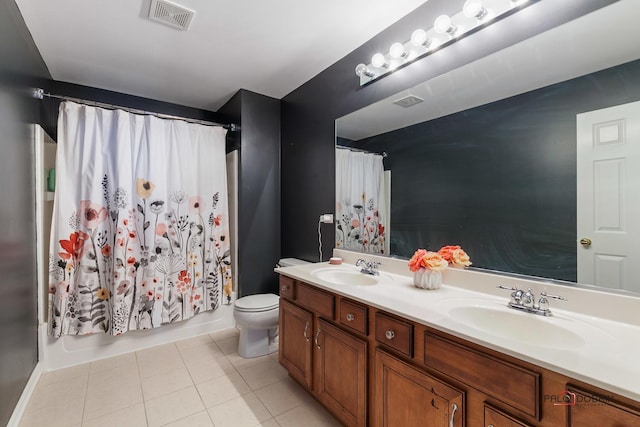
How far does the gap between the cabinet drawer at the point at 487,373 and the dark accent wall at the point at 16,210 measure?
2031 millimetres

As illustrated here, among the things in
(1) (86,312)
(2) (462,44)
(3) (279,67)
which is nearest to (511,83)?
(2) (462,44)

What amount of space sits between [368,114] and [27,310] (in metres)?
2.62

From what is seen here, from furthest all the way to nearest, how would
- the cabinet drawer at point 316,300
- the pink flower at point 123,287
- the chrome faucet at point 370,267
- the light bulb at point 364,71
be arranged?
the pink flower at point 123,287 < the light bulb at point 364,71 < the chrome faucet at point 370,267 < the cabinet drawer at point 316,300

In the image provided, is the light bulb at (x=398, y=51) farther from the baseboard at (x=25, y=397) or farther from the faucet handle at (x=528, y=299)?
the baseboard at (x=25, y=397)

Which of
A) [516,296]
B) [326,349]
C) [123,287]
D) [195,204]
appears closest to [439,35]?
[516,296]

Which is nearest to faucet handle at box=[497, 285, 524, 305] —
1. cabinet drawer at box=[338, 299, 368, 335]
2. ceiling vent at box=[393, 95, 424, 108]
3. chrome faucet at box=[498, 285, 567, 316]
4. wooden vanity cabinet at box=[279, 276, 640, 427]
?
chrome faucet at box=[498, 285, 567, 316]

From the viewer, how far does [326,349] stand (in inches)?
61.6

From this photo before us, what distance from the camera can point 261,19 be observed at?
5.95 feet

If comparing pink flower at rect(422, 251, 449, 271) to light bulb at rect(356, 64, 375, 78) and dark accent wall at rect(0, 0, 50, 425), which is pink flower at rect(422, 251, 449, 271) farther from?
dark accent wall at rect(0, 0, 50, 425)

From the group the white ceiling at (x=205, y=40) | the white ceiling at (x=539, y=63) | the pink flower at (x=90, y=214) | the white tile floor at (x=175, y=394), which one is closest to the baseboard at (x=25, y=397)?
the white tile floor at (x=175, y=394)

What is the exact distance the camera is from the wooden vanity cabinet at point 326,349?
135 cm

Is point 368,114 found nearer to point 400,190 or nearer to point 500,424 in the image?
point 400,190

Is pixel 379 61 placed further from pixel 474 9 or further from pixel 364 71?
pixel 474 9

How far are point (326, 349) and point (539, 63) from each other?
172cm
